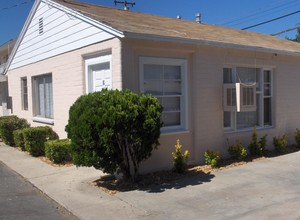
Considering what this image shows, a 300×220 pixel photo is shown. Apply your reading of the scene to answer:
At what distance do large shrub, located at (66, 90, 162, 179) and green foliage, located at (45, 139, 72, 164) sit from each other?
2.35 meters

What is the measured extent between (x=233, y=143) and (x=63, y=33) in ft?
18.0

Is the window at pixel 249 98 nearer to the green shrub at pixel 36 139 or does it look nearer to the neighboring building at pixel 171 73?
the neighboring building at pixel 171 73

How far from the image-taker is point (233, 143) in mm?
9773

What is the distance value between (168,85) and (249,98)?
226cm

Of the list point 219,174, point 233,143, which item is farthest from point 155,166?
point 233,143

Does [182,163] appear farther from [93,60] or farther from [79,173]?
[93,60]

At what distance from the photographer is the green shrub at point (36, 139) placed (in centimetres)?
1043

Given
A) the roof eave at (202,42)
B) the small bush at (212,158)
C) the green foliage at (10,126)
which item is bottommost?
the small bush at (212,158)

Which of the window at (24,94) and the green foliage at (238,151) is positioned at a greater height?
the window at (24,94)

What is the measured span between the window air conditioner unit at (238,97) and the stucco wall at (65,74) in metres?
3.08

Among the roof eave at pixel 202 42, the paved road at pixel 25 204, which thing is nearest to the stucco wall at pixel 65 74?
the roof eave at pixel 202 42

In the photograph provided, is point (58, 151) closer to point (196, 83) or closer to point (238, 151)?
point (196, 83)

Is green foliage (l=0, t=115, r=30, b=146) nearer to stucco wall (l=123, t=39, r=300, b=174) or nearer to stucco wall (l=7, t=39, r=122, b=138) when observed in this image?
stucco wall (l=7, t=39, r=122, b=138)

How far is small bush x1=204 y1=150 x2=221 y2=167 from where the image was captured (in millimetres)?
8445
